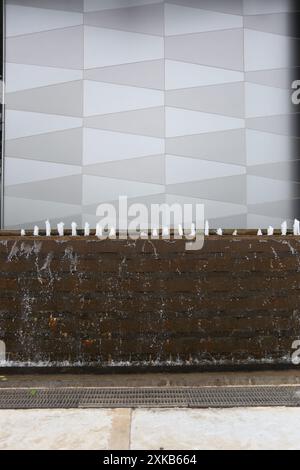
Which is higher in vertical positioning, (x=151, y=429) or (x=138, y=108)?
(x=138, y=108)

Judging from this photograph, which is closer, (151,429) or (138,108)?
(151,429)

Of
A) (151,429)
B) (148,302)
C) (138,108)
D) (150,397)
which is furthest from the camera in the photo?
(138,108)

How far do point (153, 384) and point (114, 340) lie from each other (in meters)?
0.63

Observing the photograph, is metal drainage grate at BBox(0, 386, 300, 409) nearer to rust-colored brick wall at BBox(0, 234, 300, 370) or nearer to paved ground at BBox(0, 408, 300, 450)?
paved ground at BBox(0, 408, 300, 450)

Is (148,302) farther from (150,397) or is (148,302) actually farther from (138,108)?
(138,108)

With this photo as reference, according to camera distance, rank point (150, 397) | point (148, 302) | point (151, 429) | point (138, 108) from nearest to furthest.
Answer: point (151, 429)
point (150, 397)
point (148, 302)
point (138, 108)

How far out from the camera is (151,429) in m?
3.32

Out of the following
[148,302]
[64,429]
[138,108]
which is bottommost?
[64,429]

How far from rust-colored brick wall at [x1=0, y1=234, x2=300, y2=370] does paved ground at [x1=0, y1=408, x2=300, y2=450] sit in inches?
45.0

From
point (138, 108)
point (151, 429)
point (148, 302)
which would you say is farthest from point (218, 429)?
point (138, 108)

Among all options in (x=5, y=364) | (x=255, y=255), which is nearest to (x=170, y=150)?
(x=255, y=255)

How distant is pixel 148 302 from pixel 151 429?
1.74m

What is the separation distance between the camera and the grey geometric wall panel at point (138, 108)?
9.71 meters

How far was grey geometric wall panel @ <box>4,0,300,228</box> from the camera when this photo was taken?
9.71 meters
